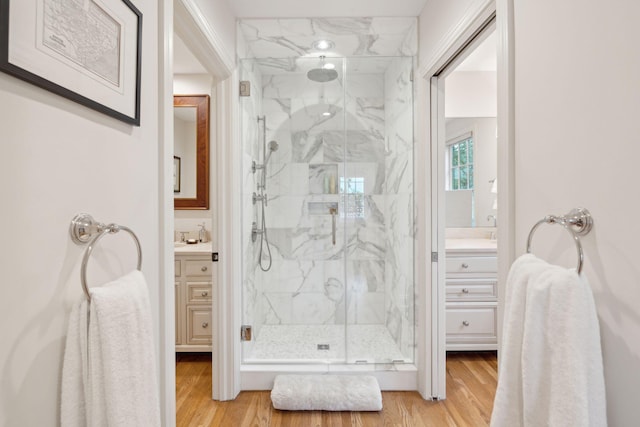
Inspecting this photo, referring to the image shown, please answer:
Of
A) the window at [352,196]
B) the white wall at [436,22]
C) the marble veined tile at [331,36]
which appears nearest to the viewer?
the white wall at [436,22]

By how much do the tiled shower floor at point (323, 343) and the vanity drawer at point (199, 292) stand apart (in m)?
0.53

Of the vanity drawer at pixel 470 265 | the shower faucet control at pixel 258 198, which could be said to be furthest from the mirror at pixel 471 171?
the shower faucet control at pixel 258 198

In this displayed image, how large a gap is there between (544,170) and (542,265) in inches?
12.5

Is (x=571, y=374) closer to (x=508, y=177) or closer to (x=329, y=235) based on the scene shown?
(x=508, y=177)

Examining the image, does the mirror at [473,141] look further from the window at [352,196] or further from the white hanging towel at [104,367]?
the white hanging towel at [104,367]

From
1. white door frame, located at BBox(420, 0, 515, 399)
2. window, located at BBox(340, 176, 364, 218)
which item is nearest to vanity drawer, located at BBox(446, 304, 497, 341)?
white door frame, located at BBox(420, 0, 515, 399)

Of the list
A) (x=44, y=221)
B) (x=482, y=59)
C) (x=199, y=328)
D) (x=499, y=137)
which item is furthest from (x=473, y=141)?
(x=44, y=221)

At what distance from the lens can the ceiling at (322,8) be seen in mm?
2070

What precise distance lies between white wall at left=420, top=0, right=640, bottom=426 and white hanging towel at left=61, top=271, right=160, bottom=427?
1.16m

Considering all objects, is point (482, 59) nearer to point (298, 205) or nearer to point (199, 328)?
point (298, 205)

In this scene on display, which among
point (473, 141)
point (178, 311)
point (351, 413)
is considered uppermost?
point (473, 141)

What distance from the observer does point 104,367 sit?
699 mm

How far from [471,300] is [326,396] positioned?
1431 mm

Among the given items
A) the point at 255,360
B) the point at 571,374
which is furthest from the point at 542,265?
the point at 255,360
